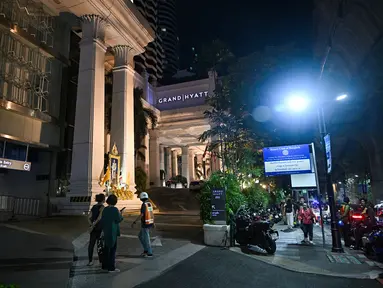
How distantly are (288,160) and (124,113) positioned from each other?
13.0 metres

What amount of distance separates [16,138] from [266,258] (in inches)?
610

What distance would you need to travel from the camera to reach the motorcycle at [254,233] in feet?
24.5

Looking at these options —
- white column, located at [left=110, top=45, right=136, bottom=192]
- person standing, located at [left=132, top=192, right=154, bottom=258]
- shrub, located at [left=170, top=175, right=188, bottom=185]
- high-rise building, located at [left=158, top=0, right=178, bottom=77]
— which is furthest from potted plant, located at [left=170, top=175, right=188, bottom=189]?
high-rise building, located at [left=158, top=0, right=178, bottom=77]

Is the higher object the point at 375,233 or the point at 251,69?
the point at 251,69

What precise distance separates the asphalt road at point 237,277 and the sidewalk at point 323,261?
0.36m

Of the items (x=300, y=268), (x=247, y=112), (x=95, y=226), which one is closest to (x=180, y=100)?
(x=247, y=112)

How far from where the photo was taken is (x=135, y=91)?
24.8 metres

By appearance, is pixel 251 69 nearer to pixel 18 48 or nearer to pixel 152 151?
pixel 18 48

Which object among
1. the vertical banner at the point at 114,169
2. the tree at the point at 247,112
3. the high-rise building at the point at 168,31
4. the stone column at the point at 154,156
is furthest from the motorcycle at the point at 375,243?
the high-rise building at the point at 168,31

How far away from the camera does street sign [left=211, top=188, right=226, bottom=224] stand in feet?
27.5

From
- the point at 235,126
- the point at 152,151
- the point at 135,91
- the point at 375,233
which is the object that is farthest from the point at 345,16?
the point at 152,151

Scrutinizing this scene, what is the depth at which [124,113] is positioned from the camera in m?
20.8

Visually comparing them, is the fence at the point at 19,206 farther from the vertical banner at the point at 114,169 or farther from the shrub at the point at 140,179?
the shrub at the point at 140,179

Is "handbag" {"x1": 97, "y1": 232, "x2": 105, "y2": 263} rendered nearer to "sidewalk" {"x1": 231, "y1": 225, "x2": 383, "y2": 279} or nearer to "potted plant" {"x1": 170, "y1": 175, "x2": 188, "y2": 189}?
"sidewalk" {"x1": 231, "y1": 225, "x2": 383, "y2": 279}
